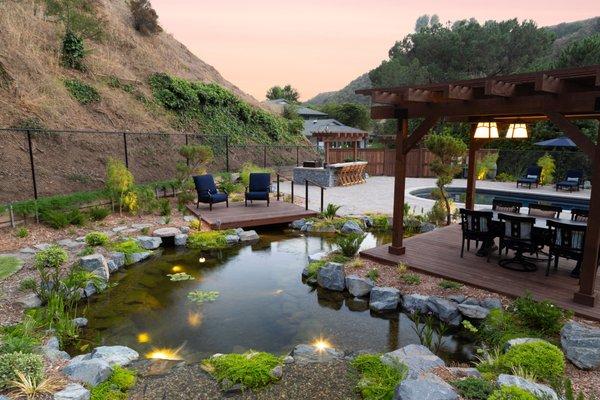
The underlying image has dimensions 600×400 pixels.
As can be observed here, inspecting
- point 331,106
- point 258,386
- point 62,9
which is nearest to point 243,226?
point 258,386

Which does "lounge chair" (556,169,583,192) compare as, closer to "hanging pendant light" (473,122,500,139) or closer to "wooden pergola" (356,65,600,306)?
"hanging pendant light" (473,122,500,139)

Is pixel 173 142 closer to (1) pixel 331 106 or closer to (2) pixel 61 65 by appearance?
(2) pixel 61 65

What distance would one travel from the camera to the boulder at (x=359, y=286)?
228 inches

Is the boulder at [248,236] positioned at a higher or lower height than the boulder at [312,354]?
higher

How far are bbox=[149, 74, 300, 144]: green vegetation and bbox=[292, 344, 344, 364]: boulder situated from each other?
16521 millimetres

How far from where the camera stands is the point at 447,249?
6.98 meters

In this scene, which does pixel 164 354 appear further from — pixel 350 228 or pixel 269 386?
pixel 350 228

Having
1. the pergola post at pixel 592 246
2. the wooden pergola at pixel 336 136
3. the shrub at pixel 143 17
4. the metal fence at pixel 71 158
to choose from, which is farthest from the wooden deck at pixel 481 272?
the shrub at pixel 143 17

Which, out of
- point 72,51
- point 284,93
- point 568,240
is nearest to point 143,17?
point 72,51

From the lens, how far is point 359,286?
5.80 meters

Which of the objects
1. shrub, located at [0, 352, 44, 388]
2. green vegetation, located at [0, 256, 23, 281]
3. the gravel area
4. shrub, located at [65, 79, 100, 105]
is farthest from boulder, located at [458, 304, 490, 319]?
shrub, located at [65, 79, 100, 105]

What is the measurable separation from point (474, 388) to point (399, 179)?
3.91 metres

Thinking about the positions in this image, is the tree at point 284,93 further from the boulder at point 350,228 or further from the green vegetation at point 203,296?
the green vegetation at point 203,296

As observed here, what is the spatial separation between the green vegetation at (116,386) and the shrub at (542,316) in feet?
13.5
